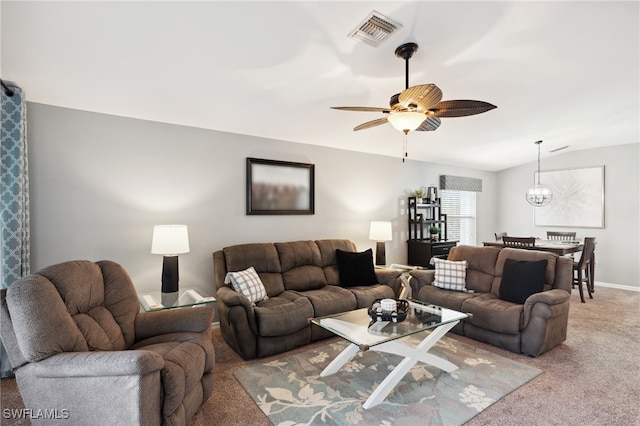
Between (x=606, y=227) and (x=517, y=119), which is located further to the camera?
(x=606, y=227)

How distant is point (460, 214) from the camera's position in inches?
271

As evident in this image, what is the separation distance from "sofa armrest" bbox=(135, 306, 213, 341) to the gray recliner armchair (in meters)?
0.23

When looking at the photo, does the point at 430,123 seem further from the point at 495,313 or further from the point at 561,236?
the point at 561,236

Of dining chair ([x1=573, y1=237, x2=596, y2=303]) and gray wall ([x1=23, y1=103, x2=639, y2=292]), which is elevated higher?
gray wall ([x1=23, y1=103, x2=639, y2=292])

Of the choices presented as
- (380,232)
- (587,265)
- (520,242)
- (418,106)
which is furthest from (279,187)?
(587,265)

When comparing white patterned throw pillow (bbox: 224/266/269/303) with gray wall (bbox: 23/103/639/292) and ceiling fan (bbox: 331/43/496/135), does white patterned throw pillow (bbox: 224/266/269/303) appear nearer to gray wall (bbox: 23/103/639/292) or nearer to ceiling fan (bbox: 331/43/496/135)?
gray wall (bbox: 23/103/639/292)

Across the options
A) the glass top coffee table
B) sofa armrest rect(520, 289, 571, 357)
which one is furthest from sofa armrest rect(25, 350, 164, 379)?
sofa armrest rect(520, 289, 571, 357)

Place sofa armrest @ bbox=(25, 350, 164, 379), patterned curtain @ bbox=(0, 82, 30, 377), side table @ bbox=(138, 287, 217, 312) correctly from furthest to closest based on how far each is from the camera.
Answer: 1. side table @ bbox=(138, 287, 217, 312)
2. patterned curtain @ bbox=(0, 82, 30, 377)
3. sofa armrest @ bbox=(25, 350, 164, 379)

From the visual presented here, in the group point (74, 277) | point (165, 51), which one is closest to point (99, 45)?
point (165, 51)

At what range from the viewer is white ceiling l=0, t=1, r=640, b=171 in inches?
82.7

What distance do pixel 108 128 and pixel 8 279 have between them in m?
1.57

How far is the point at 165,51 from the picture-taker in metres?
2.39

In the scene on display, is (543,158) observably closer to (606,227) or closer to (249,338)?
(606,227)

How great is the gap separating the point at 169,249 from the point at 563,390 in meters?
3.47
